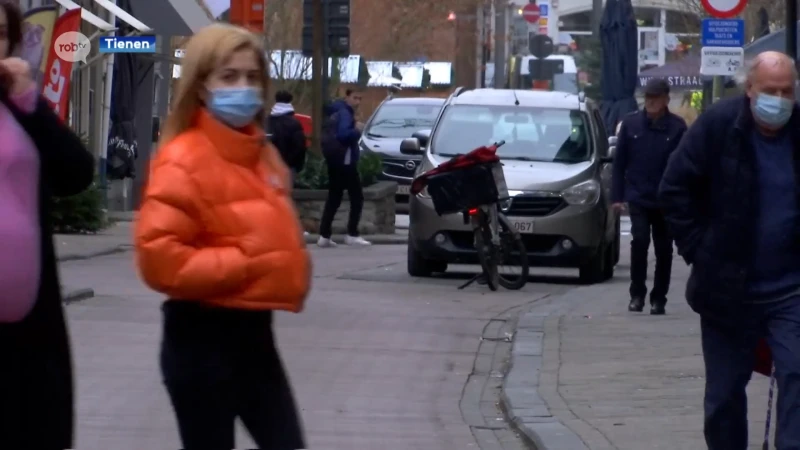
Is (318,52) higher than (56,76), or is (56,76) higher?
(318,52)

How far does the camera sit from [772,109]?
619 cm

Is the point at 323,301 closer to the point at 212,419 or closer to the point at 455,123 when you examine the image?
the point at 455,123

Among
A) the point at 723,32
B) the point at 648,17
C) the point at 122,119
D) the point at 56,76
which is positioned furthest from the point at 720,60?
the point at 648,17

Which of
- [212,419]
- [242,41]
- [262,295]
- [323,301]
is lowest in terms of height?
[323,301]

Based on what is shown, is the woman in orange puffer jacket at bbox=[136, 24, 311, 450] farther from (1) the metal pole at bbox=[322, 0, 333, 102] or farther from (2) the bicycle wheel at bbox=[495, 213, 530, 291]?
(1) the metal pole at bbox=[322, 0, 333, 102]

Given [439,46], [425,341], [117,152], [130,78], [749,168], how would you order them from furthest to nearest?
[439,46] < [130,78] < [117,152] < [425,341] < [749,168]

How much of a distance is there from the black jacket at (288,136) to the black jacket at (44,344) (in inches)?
596

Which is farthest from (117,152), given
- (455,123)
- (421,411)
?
(421,411)

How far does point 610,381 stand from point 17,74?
5.66 metres

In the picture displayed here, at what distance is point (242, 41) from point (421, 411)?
14.7ft

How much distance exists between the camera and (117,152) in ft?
84.8

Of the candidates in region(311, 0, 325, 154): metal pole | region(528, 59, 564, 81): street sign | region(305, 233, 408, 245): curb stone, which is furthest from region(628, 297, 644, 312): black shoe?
region(528, 59, 564, 81): street sign

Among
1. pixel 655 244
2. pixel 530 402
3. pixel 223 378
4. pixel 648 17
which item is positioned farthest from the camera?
pixel 648 17

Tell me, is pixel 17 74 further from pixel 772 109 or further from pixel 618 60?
pixel 618 60
